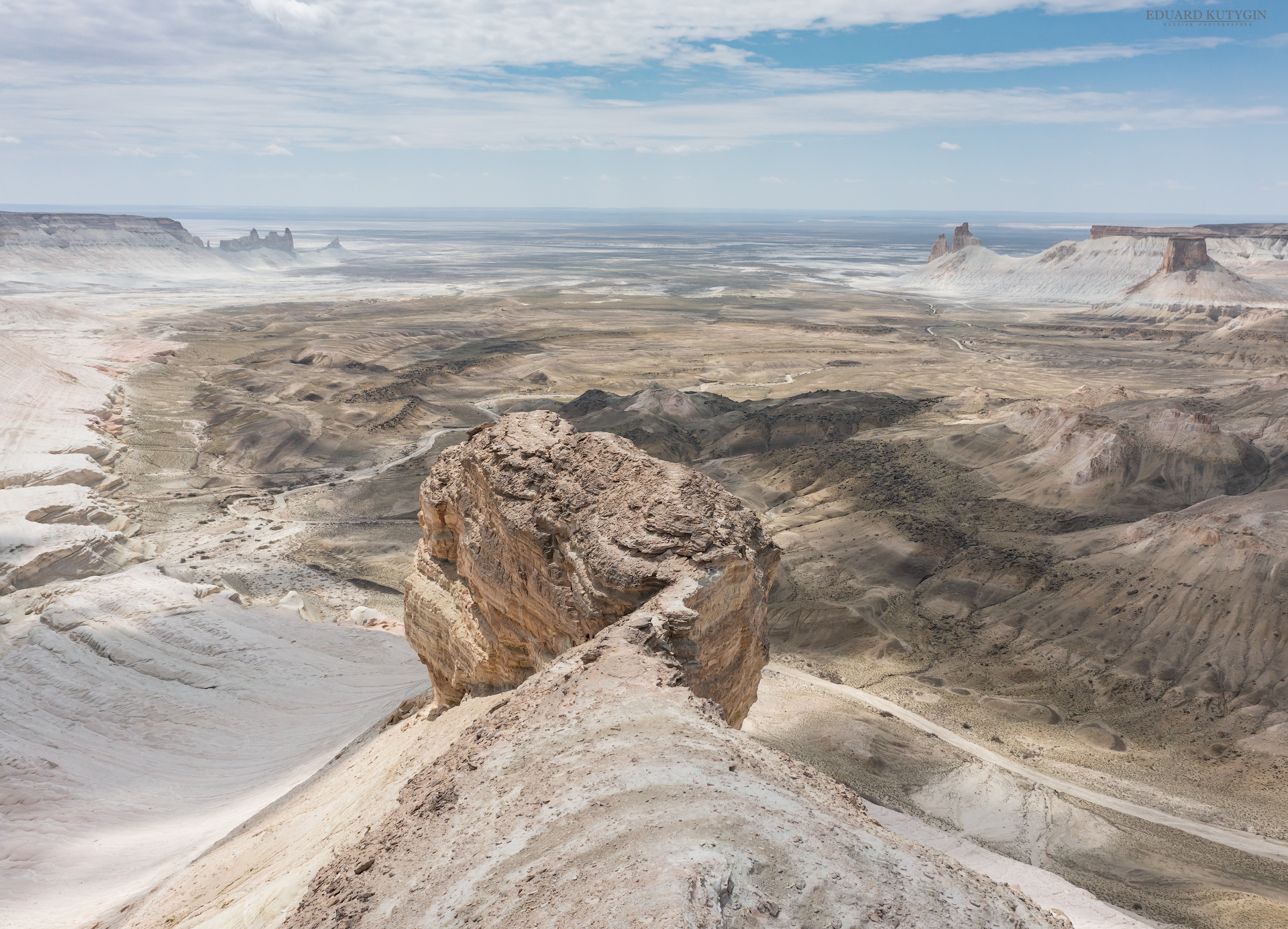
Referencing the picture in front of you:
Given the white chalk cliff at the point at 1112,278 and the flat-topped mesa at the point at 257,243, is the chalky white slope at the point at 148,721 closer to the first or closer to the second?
the white chalk cliff at the point at 1112,278

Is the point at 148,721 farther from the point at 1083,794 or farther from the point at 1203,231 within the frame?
the point at 1203,231

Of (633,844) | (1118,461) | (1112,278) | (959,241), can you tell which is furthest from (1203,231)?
(633,844)

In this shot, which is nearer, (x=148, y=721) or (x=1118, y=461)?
(x=148, y=721)

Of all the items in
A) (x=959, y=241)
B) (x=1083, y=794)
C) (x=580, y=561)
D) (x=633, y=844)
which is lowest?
(x=1083, y=794)

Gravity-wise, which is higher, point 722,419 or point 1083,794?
point 722,419

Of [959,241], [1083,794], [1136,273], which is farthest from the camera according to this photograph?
[959,241]

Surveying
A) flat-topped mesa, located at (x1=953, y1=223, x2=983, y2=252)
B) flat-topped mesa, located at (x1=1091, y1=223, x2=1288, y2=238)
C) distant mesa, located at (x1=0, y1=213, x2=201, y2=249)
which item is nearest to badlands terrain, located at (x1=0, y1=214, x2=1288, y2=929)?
flat-topped mesa, located at (x1=1091, y1=223, x2=1288, y2=238)

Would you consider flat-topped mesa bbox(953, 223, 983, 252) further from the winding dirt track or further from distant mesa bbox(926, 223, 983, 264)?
the winding dirt track
